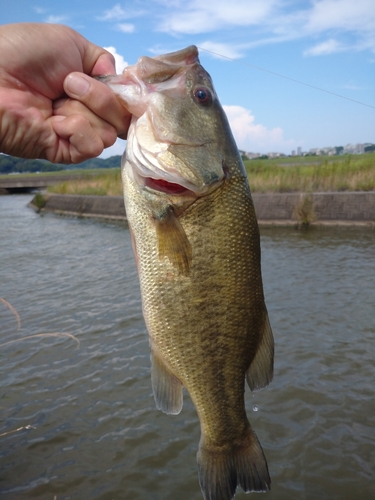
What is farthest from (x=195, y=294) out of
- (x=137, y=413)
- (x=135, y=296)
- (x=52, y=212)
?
(x=52, y=212)

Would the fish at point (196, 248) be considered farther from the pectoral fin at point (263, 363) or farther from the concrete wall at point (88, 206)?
the concrete wall at point (88, 206)

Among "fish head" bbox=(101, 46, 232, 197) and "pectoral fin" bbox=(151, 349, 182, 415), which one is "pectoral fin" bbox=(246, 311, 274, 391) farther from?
"fish head" bbox=(101, 46, 232, 197)

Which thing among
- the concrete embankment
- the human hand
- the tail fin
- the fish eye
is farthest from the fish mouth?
the concrete embankment

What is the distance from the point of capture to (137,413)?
584cm

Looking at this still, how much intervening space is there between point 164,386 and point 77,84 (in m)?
1.65

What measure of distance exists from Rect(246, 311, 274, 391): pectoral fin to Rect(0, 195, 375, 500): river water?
2.63 meters

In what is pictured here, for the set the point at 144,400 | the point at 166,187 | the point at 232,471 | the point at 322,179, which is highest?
the point at 166,187

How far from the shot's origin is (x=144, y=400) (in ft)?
20.1

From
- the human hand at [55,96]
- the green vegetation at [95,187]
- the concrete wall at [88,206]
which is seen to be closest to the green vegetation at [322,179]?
the concrete wall at [88,206]

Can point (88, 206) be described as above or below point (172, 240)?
below

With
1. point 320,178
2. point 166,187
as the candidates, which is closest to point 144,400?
point 166,187

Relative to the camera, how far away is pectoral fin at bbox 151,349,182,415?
2.44 m

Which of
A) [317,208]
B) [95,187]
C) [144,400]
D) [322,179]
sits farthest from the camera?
[95,187]

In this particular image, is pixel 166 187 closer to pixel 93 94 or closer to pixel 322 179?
pixel 93 94
